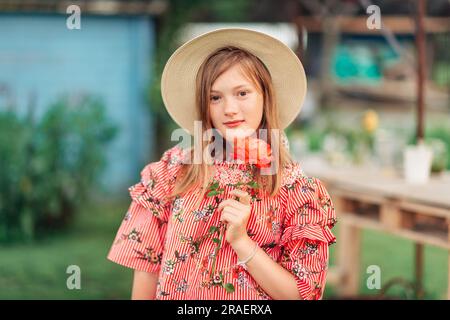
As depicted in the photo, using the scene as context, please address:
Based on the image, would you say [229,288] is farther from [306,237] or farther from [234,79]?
[234,79]

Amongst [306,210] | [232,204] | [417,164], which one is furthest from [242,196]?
[417,164]

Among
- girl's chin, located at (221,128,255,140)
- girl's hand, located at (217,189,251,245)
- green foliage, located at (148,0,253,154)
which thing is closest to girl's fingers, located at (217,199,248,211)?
girl's hand, located at (217,189,251,245)

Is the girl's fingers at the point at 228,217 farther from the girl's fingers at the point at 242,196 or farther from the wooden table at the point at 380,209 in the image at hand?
the wooden table at the point at 380,209

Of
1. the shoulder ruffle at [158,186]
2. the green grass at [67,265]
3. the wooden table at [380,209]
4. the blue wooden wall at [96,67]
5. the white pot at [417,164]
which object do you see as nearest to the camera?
the shoulder ruffle at [158,186]

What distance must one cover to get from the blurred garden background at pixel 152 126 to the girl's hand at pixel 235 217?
1.89 metres

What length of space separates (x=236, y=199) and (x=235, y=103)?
282mm

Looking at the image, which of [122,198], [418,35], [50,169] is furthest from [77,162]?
[418,35]

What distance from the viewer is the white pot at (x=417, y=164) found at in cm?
482

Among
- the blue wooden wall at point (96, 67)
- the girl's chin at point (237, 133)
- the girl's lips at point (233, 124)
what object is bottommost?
the girl's chin at point (237, 133)

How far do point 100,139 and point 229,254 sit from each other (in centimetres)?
532

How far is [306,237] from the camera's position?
2.46 metres

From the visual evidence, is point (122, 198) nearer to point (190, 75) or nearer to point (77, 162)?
point (77, 162)

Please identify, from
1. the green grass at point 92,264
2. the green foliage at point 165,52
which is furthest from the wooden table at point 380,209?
the green foliage at point 165,52

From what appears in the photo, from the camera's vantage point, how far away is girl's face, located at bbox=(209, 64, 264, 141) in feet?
8.30
